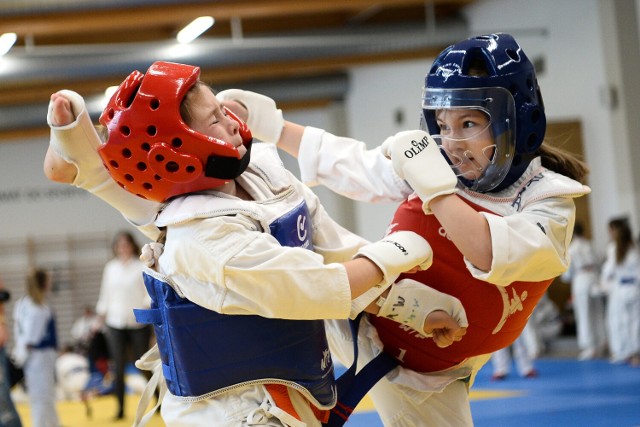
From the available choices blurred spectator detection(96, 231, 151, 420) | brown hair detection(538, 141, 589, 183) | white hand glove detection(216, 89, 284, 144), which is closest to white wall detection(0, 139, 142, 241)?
blurred spectator detection(96, 231, 151, 420)

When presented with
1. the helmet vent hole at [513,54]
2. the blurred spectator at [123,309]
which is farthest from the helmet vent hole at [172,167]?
the blurred spectator at [123,309]

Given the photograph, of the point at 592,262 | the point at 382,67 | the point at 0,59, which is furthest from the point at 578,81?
the point at 0,59

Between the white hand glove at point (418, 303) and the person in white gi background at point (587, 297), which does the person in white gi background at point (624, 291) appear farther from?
the white hand glove at point (418, 303)

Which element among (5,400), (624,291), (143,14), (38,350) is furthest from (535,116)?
(143,14)

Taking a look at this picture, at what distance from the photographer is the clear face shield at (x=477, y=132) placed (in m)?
2.97

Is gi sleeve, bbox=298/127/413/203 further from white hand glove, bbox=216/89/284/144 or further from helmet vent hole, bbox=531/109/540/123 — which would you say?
helmet vent hole, bbox=531/109/540/123

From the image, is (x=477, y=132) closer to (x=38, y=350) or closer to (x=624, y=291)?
(x=38, y=350)

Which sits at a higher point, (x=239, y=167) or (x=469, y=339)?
(x=239, y=167)

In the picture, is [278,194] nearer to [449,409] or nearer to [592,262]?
[449,409]

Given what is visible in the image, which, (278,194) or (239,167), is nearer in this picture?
(239,167)

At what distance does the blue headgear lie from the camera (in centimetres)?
298

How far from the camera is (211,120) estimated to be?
8.80 ft

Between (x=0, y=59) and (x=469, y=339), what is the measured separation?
12.0 m

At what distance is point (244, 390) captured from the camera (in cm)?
264
